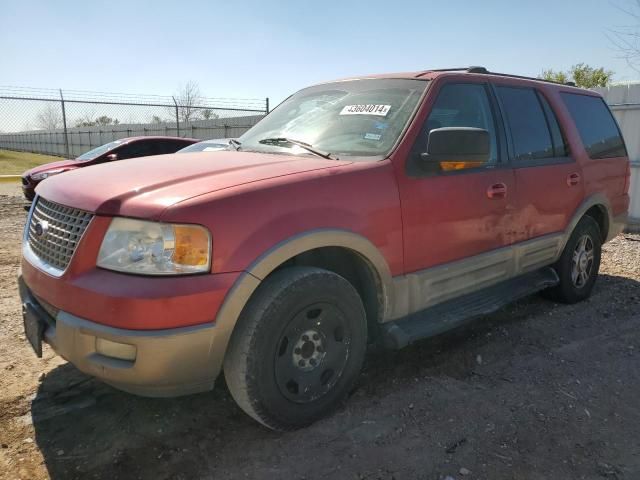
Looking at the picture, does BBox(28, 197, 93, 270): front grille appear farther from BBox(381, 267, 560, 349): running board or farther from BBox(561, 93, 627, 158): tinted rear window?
BBox(561, 93, 627, 158): tinted rear window

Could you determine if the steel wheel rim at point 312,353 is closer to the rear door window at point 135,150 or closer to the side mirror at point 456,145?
the side mirror at point 456,145

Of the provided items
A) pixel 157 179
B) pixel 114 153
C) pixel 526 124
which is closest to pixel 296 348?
pixel 157 179

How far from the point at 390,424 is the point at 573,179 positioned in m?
2.77

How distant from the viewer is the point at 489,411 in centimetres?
291

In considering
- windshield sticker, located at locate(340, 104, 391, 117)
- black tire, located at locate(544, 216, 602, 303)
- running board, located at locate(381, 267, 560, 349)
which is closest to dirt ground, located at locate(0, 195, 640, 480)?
running board, located at locate(381, 267, 560, 349)

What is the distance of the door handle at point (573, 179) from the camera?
4227 mm

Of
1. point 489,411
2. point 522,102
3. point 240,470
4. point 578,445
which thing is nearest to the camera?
point 240,470

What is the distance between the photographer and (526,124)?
396 cm

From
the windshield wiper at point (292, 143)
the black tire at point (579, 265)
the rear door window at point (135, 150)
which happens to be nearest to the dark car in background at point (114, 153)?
the rear door window at point (135, 150)

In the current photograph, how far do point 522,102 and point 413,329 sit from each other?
215 centimetres

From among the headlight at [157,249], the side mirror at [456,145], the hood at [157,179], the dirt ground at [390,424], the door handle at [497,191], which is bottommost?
the dirt ground at [390,424]

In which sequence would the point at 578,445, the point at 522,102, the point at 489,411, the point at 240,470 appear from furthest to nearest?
the point at 522,102 → the point at 489,411 → the point at 578,445 → the point at 240,470

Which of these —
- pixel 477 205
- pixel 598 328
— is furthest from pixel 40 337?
pixel 598 328

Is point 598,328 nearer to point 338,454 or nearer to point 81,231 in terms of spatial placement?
point 338,454
